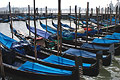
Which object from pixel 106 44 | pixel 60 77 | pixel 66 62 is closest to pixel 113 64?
pixel 106 44

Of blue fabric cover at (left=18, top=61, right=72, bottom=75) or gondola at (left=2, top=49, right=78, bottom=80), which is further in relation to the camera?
blue fabric cover at (left=18, top=61, right=72, bottom=75)

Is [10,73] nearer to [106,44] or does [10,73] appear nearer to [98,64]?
[98,64]

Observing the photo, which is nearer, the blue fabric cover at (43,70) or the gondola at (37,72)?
the gondola at (37,72)

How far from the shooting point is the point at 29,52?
44.9 feet

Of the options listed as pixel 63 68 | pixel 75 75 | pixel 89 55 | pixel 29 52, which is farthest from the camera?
pixel 29 52

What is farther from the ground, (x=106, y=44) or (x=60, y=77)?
(x=106, y=44)

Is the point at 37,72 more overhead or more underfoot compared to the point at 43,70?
more underfoot

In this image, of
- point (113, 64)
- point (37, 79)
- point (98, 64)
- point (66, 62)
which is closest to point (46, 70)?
point (37, 79)

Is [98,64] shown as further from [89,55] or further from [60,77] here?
[60,77]

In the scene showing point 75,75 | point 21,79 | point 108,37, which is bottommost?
point 21,79

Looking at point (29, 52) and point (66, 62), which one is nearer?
point (66, 62)

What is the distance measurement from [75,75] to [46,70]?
187 centimetres

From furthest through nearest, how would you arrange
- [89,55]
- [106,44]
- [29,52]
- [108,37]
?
[108,37]
[106,44]
[29,52]
[89,55]

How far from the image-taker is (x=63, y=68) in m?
10.8
